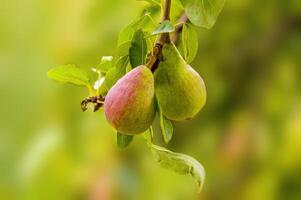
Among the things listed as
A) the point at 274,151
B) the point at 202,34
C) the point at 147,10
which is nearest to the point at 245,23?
the point at 202,34

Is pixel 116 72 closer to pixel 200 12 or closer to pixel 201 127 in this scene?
pixel 200 12

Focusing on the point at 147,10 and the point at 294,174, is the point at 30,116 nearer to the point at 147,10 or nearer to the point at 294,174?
the point at 294,174

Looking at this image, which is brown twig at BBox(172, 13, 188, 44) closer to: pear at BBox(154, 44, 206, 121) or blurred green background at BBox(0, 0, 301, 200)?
pear at BBox(154, 44, 206, 121)

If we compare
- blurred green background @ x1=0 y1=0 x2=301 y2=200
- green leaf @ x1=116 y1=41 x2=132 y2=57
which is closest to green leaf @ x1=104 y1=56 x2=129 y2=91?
green leaf @ x1=116 y1=41 x2=132 y2=57

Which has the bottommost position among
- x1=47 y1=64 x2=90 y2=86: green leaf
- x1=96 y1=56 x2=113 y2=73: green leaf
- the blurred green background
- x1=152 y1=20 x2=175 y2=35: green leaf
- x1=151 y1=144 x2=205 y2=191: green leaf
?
the blurred green background

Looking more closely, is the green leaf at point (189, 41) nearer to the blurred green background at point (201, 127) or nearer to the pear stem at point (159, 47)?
the pear stem at point (159, 47)

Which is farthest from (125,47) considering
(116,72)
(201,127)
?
(201,127)

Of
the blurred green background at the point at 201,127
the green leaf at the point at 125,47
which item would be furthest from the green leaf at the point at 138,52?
the blurred green background at the point at 201,127

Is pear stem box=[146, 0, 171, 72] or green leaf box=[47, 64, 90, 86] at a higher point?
pear stem box=[146, 0, 171, 72]
